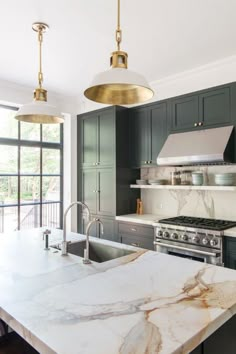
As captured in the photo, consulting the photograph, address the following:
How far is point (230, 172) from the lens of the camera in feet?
10.9

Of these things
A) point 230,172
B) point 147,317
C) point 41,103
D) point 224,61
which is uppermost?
point 224,61

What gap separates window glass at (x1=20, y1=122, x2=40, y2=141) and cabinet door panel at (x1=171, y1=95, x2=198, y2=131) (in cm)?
220

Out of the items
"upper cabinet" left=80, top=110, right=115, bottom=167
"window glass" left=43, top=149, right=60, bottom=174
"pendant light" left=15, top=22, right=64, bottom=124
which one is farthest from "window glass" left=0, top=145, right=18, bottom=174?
"pendant light" left=15, top=22, right=64, bottom=124

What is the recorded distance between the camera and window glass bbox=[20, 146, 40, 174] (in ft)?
14.1

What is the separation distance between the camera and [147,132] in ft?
12.8

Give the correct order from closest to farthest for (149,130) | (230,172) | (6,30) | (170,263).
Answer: (170,263)
(6,30)
(230,172)
(149,130)

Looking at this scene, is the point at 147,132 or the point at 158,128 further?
the point at 147,132

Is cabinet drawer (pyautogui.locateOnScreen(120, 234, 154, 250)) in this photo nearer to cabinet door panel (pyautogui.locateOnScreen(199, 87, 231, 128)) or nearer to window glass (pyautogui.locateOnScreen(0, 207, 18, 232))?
cabinet door panel (pyautogui.locateOnScreen(199, 87, 231, 128))

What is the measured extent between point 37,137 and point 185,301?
12.5ft

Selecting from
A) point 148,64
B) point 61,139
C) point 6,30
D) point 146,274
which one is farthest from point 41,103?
point 61,139

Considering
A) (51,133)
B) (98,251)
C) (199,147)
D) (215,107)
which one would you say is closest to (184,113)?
(215,107)

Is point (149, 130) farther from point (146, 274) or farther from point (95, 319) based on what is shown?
point (95, 319)

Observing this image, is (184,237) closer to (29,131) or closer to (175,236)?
(175,236)

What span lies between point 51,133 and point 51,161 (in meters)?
0.48
